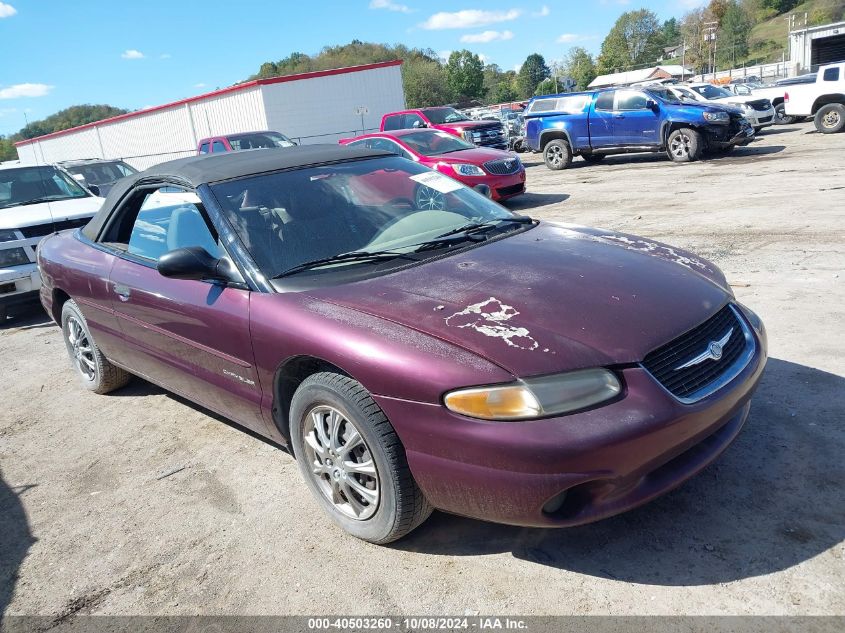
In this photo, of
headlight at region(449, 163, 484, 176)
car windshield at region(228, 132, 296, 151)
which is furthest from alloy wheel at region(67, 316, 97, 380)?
car windshield at region(228, 132, 296, 151)

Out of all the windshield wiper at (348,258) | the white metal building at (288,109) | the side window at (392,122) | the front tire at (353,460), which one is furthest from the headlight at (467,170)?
the white metal building at (288,109)

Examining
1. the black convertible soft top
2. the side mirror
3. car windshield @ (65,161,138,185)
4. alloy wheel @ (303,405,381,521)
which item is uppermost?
car windshield @ (65,161,138,185)

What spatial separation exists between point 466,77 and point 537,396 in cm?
12550

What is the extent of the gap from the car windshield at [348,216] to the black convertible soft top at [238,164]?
8cm

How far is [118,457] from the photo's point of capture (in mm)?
3953

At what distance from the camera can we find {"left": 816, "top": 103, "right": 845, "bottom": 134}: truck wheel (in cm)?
1750

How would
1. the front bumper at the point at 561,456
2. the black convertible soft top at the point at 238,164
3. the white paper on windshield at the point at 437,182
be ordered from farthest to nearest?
the white paper on windshield at the point at 437,182, the black convertible soft top at the point at 238,164, the front bumper at the point at 561,456

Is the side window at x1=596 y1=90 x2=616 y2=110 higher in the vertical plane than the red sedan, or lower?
higher

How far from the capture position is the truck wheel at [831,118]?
17500mm

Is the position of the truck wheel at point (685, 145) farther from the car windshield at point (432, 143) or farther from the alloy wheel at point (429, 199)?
the alloy wheel at point (429, 199)

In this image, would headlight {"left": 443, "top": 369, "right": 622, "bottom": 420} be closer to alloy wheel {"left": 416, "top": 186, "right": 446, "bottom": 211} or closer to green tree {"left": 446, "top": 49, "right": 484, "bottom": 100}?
alloy wheel {"left": 416, "top": 186, "right": 446, "bottom": 211}

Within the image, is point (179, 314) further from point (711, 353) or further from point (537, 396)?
point (711, 353)

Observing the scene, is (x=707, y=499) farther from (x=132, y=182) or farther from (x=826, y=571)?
(x=132, y=182)

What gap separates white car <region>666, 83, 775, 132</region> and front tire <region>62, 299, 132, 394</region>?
17.5 metres
